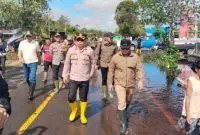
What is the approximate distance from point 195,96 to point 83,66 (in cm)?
360

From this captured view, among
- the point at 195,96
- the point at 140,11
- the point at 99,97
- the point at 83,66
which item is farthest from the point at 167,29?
the point at 195,96

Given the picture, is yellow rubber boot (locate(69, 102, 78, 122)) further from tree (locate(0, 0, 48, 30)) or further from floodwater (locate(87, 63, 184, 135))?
tree (locate(0, 0, 48, 30))

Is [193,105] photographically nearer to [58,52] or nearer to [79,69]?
[79,69]

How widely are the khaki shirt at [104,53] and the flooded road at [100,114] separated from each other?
1041 millimetres

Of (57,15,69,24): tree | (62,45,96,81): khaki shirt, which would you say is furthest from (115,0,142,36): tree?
(62,45,96,81): khaki shirt

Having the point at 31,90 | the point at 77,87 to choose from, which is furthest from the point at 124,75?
the point at 31,90

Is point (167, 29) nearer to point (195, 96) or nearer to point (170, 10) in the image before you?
point (170, 10)

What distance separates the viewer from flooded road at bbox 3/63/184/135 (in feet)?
28.1

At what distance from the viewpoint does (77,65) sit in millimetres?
9164

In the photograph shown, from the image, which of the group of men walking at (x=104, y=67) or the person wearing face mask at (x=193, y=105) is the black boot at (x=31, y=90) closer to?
the group of men walking at (x=104, y=67)

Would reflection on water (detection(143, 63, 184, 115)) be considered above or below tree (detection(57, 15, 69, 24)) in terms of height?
below

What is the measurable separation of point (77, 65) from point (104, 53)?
2889 mm

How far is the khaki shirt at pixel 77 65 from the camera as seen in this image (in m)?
9.15

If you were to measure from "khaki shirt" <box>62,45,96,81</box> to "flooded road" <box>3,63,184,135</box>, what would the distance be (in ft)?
3.13
